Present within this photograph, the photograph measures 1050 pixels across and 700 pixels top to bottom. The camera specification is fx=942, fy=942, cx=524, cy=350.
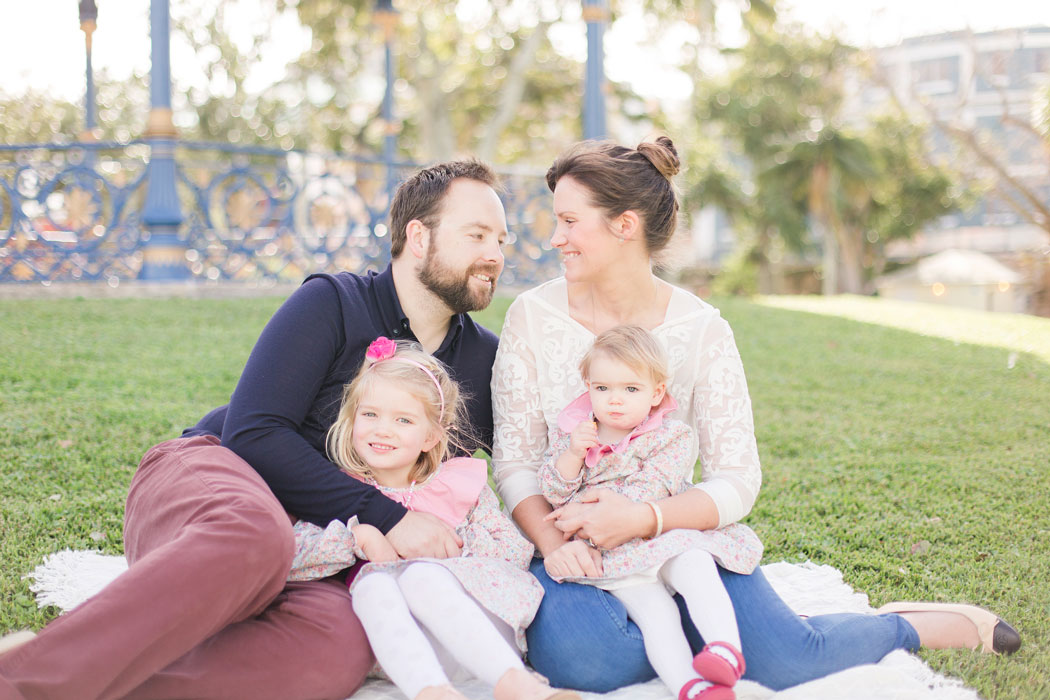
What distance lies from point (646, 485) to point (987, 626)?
3.53ft

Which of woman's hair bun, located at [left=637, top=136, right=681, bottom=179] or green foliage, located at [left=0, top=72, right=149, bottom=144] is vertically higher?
green foliage, located at [left=0, top=72, right=149, bottom=144]

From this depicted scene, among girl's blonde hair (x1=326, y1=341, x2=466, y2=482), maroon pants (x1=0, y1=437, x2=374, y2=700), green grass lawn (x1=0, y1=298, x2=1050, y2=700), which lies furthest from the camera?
green grass lawn (x1=0, y1=298, x2=1050, y2=700)

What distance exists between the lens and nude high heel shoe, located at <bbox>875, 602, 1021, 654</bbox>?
2.67 m

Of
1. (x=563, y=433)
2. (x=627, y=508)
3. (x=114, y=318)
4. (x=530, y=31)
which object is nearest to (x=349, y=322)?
(x=563, y=433)

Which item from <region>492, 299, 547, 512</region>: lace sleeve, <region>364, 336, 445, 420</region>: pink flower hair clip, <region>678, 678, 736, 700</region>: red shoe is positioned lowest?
<region>678, 678, 736, 700</region>: red shoe

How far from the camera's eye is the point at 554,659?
243cm

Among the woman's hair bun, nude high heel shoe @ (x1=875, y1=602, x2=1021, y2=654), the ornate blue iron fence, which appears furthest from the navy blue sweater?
the ornate blue iron fence

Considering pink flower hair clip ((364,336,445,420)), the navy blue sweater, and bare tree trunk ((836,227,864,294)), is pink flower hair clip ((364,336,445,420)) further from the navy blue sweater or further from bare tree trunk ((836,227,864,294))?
bare tree trunk ((836,227,864,294))

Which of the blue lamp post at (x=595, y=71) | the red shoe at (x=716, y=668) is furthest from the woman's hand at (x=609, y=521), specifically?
the blue lamp post at (x=595, y=71)

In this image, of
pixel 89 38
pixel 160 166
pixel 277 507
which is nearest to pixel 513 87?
pixel 89 38

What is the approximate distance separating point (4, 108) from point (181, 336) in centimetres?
2097

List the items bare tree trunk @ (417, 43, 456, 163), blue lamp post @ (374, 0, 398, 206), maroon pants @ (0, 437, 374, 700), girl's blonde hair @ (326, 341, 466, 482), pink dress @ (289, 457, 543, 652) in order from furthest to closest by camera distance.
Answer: bare tree trunk @ (417, 43, 456, 163) < blue lamp post @ (374, 0, 398, 206) < girl's blonde hair @ (326, 341, 466, 482) < pink dress @ (289, 457, 543, 652) < maroon pants @ (0, 437, 374, 700)

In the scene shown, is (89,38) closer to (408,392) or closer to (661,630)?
(408,392)

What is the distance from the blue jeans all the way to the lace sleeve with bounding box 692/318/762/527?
0.79 ft
